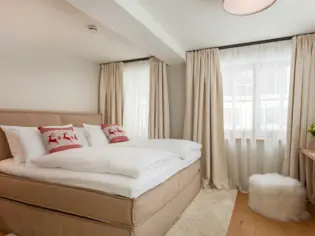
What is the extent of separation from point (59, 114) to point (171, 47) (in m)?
1.92

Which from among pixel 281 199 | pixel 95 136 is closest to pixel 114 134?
pixel 95 136

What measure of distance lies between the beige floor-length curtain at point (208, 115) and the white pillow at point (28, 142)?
6.73ft

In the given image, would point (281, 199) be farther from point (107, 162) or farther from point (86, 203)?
point (86, 203)

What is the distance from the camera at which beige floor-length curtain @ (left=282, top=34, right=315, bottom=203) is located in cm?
269

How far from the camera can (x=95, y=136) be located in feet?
10.0

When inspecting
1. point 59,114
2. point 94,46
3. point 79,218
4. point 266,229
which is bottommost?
point 266,229

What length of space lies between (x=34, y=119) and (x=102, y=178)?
5.72ft

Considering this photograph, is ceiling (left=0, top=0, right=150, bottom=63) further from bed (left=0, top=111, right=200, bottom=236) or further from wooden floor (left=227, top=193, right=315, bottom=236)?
wooden floor (left=227, top=193, right=315, bottom=236)

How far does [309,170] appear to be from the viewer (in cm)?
270

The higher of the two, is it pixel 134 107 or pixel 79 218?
pixel 134 107

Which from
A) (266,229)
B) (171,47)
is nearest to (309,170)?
(266,229)

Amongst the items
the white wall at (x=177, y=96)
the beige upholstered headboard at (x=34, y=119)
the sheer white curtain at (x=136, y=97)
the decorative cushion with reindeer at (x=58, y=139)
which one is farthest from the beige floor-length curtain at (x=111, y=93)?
the decorative cushion with reindeer at (x=58, y=139)

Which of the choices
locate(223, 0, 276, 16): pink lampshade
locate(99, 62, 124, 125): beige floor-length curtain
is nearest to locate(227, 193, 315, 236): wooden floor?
locate(223, 0, 276, 16): pink lampshade

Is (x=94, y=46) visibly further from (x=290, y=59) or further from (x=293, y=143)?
(x=293, y=143)
